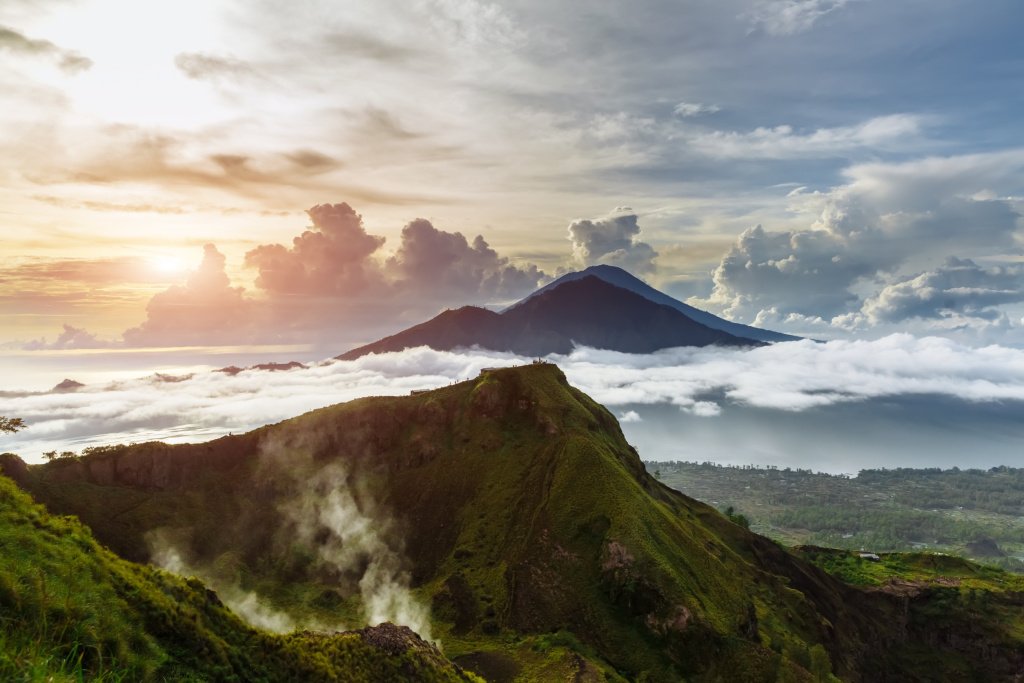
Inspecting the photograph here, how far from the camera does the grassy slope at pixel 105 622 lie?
17719mm

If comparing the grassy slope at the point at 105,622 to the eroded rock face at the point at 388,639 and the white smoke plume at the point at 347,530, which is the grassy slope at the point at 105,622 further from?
the white smoke plume at the point at 347,530

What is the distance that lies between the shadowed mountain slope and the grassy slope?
176 ft

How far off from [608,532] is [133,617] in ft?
269

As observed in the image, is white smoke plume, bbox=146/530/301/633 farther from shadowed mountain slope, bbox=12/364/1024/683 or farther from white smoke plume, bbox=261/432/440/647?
white smoke plume, bbox=261/432/440/647

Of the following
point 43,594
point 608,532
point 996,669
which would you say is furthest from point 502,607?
point 996,669

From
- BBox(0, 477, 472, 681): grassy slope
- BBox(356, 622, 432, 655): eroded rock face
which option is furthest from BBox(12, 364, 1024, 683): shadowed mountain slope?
BBox(0, 477, 472, 681): grassy slope

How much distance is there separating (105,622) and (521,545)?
85.6 metres

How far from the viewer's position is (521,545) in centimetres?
10050

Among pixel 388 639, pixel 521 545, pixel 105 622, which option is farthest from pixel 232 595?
pixel 105 622

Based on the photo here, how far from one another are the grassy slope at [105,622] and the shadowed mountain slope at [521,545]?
53.8 m

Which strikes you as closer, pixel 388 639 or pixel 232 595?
pixel 388 639

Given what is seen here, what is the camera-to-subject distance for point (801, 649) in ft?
317

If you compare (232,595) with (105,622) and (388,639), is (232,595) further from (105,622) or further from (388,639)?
(105,622)

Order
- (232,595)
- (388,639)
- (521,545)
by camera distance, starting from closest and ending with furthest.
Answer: (388,639), (232,595), (521,545)
